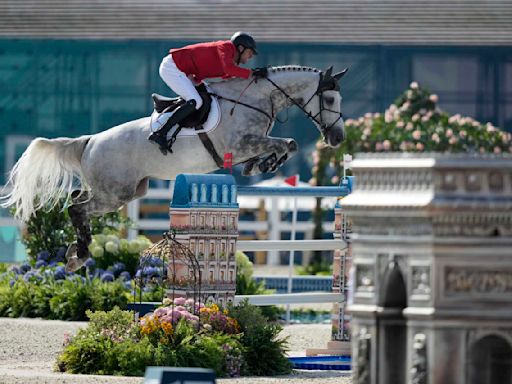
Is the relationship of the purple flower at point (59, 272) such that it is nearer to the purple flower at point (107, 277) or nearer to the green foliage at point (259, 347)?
the purple flower at point (107, 277)

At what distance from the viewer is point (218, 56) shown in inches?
507

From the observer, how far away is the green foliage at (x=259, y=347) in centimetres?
1073

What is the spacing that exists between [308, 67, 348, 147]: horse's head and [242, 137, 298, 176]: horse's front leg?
52 centimetres

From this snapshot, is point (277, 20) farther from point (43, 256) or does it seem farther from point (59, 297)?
point (59, 297)

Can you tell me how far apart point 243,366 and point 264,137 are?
9.64ft

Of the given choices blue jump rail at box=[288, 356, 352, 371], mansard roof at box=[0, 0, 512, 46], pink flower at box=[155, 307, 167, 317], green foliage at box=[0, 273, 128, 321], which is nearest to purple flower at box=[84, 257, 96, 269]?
green foliage at box=[0, 273, 128, 321]

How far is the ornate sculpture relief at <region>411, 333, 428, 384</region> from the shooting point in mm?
6168

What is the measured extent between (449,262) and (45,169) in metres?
8.06

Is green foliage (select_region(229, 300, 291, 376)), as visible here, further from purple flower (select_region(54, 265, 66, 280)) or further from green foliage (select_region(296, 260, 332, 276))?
green foliage (select_region(296, 260, 332, 276))

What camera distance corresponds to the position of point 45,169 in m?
13.8

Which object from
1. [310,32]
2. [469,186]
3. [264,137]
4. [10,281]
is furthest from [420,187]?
[310,32]

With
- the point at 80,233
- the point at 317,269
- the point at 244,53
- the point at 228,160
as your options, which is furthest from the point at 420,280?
the point at 317,269

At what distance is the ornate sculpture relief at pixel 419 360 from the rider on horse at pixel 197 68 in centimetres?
686

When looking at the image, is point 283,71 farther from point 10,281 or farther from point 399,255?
point 399,255
